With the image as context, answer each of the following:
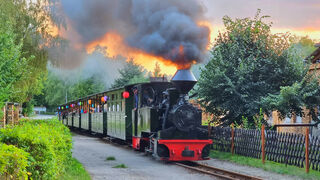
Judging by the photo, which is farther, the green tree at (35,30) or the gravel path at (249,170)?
the green tree at (35,30)

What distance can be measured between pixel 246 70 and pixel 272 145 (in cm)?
565

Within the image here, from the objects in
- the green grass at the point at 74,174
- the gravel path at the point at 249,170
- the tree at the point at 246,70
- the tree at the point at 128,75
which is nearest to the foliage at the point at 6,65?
the green grass at the point at 74,174

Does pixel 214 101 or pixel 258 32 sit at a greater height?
pixel 258 32

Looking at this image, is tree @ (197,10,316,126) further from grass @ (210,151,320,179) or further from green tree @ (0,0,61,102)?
green tree @ (0,0,61,102)

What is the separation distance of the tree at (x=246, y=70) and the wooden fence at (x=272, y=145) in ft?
6.46

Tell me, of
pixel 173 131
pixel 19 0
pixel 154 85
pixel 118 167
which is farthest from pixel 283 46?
pixel 19 0

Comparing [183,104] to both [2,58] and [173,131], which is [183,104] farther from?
[2,58]

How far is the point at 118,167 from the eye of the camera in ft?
43.3

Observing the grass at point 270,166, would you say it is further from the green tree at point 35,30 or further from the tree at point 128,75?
the tree at point 128,75

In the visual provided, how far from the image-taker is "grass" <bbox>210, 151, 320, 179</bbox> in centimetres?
1162

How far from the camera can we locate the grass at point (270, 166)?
38.1ft

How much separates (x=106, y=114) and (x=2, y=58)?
13.4m

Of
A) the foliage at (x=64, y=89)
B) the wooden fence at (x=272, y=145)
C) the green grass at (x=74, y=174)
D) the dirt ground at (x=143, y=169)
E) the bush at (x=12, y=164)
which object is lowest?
the dirt ground at (x=143, y=169)

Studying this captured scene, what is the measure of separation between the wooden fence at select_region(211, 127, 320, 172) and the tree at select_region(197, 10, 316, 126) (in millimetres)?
1968
